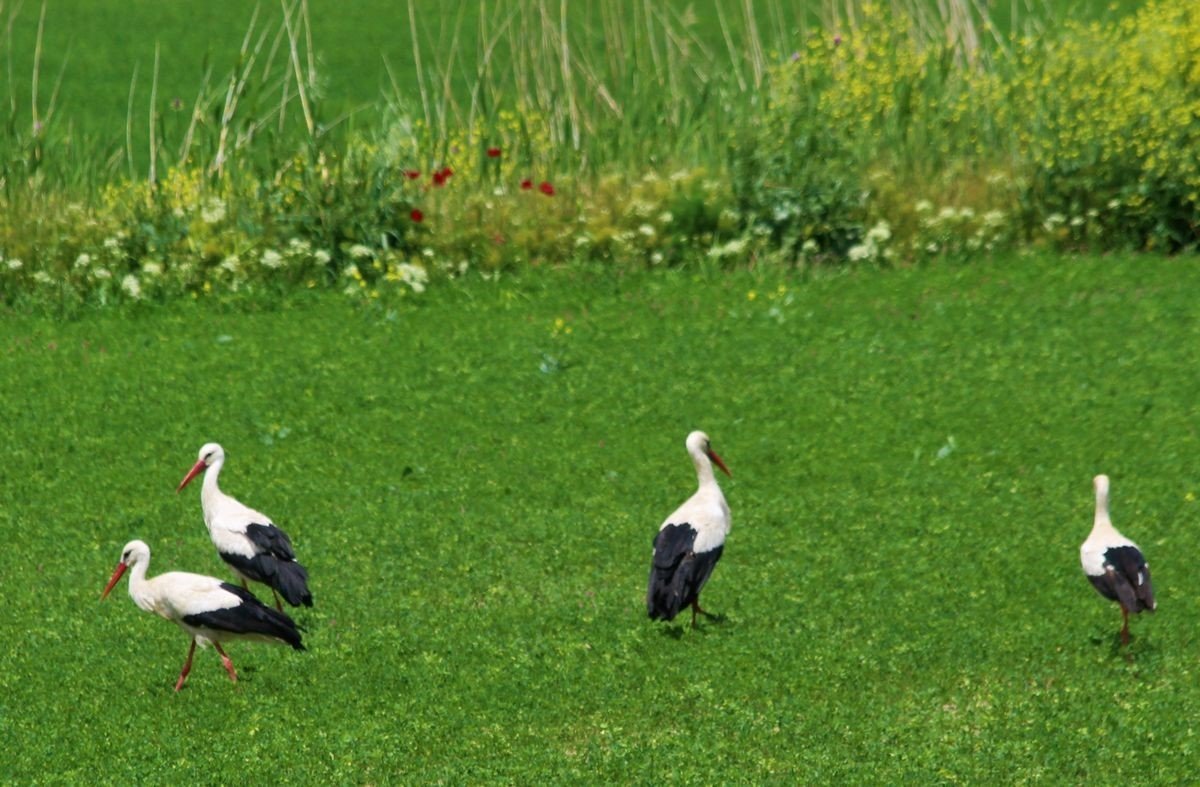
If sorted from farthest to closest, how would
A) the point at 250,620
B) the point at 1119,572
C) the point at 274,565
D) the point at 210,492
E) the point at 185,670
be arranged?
the point at 210,492, the point at 274,565, the point at 1119,572, the point at 185,670, the point at 250,620

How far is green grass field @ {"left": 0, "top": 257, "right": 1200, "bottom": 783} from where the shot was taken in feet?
27.5

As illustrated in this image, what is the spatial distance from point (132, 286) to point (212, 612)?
28.0ft

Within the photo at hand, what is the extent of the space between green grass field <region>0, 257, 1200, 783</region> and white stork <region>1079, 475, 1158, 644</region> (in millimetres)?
382

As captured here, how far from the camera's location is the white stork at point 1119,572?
899 centimetres

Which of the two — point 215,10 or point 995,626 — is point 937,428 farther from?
point 215,10

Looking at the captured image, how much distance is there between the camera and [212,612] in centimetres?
880

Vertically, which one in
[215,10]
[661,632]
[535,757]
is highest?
[535,757]

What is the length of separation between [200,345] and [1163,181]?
9458 mm

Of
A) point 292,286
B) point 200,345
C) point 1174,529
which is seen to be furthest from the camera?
point 292,286

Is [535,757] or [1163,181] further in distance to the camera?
[1163,181]

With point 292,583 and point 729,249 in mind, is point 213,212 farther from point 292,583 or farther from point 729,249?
point 292,583

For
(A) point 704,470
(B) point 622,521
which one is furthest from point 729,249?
(A) point 704,470

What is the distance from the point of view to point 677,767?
796 centimetres

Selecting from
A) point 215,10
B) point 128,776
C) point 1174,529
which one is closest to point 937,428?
point 1174,529
